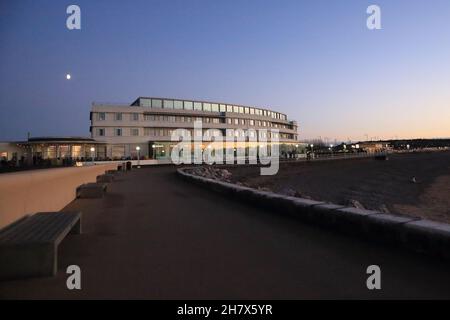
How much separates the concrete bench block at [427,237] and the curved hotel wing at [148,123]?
207 feet

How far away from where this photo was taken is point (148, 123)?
69625mm

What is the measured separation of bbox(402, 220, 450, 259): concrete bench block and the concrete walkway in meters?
0.19

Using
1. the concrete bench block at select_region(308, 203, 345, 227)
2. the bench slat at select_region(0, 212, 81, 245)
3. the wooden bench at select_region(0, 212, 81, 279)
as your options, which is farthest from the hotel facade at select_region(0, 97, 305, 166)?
the wooden bench at select_region(0, 212, 81, 279)

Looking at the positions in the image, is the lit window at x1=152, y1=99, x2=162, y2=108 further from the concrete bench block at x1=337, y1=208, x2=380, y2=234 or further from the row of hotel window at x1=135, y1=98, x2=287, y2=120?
the concrete bench block at x1=337, y1=208, x2=380, y2=234

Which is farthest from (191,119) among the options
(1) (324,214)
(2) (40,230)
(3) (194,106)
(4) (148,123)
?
(2) (40,230)

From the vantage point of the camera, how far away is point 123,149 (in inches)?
2665

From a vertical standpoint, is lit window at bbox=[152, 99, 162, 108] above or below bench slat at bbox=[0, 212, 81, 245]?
above

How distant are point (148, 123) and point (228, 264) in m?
67.1

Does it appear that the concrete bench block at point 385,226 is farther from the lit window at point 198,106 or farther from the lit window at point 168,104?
the lit window at point 198,106

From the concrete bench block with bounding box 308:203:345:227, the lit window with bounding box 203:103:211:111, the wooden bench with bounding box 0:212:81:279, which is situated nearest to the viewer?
the wooden bench with bounding box 0:212:81:279

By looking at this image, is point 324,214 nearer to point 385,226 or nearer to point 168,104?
point 385,226

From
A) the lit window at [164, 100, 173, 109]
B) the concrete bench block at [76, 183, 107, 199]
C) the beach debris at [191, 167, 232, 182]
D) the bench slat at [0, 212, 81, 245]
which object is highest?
the lit window at [164, 100, 173, 109]

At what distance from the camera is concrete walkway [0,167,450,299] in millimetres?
3826
